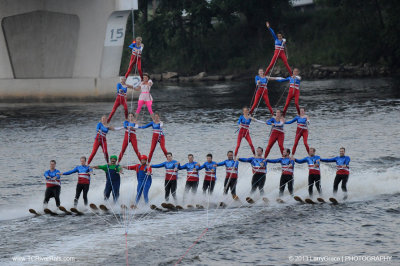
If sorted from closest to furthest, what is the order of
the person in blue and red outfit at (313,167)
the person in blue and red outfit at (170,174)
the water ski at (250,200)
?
the person in blue and red outfit at (170,174) → the person in blue and red outfit at (313,167) → the water ski at (250,200)

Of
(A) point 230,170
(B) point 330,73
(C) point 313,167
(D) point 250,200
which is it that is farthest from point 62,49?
(C) point 313,167

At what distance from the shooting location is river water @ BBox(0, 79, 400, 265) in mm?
26109

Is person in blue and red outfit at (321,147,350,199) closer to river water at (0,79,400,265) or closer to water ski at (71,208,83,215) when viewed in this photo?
river water at (0,79,400,265)

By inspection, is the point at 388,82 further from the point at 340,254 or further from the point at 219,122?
the point at 340,254

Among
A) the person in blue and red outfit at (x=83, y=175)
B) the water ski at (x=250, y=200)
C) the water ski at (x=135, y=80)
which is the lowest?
the water ski at (x=250, y=200)

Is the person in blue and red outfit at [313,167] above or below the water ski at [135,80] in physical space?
below

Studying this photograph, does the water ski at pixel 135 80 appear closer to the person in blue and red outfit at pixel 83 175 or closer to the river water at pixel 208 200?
the person in blue and red outfit at pixel 83 175

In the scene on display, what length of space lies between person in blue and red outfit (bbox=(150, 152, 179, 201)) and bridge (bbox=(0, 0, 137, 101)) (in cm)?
3184

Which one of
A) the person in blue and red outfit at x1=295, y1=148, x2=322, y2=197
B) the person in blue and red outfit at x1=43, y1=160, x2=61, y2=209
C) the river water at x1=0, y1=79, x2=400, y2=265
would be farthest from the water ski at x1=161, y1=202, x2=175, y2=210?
the person in blue and red outfit at x1=295, y1=148, x2=322, y2=197

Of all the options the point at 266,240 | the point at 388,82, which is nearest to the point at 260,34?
the point at 388,82

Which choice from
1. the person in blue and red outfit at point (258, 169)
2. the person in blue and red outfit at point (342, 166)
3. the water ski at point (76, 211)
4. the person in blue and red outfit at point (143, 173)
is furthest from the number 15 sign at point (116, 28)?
the person in blue and red outfit at point (342, 166)

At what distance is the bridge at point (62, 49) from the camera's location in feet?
202

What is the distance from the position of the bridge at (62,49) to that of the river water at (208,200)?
262 cm

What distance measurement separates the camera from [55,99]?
63.6 metres
